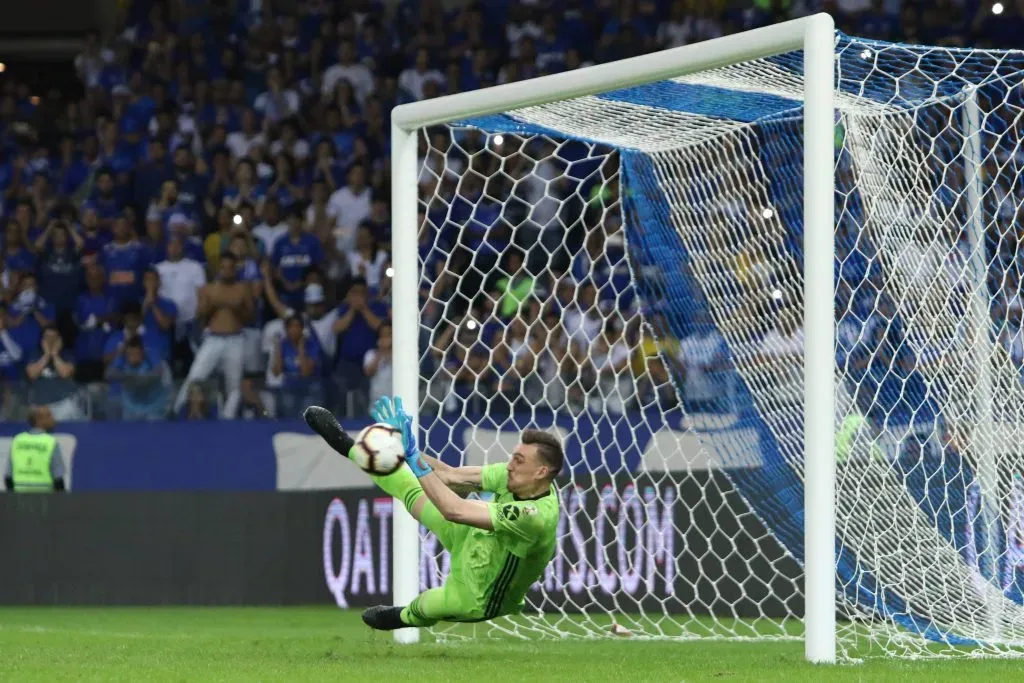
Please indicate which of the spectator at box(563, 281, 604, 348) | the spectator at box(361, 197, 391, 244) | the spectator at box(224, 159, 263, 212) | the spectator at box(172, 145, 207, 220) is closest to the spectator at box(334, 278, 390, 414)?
the spectator at box(361, 197, 391, 244)

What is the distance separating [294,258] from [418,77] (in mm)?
2938

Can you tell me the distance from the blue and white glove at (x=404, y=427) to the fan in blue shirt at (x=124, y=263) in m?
9.30

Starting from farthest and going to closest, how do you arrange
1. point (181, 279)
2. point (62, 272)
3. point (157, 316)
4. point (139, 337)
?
point (62, 272) < point (181, 279) < point (157, 316) < point (139, 337)

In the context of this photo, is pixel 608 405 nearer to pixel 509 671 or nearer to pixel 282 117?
pixel 509 671

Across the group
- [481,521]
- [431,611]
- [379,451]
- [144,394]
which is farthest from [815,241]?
[144,394]

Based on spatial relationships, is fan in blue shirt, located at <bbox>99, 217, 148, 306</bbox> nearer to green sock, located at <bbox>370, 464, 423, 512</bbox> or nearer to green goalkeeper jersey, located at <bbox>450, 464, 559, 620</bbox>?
green sock, located at <bbox>370, 464, 423, 512</bbox>

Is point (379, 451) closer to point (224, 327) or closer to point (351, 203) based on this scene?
point (224, 327)

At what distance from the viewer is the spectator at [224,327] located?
1382 centimetres

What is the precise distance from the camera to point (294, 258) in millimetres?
15469

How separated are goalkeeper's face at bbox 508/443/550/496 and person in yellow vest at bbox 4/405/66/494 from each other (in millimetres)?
7384

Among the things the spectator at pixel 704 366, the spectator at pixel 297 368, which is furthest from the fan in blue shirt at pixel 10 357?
the spectator at pixel 704 366

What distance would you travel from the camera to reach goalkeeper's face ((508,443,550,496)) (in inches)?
280

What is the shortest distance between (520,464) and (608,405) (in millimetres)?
4496

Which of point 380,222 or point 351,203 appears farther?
point 351,203
